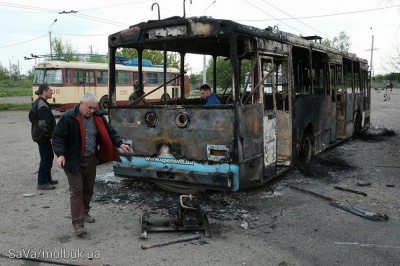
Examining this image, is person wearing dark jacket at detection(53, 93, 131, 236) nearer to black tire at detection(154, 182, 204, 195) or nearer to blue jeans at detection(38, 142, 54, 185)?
black tire at detection(154, 182, 204, 195)

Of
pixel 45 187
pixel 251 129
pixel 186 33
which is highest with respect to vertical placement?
pixel 186 33

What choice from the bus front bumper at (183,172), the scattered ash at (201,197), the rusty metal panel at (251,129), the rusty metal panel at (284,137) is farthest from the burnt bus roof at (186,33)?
the scattered ash at (201,197)

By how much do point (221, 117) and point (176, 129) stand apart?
78 centimetres

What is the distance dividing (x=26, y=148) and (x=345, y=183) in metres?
8.68

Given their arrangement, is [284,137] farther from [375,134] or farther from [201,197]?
[375,134]

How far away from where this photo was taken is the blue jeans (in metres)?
7.22

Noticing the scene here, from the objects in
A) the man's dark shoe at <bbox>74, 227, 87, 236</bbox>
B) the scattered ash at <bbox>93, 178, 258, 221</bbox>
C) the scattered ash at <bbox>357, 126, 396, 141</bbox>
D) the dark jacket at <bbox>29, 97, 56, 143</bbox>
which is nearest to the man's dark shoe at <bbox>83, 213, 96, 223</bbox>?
the man's dark shoe at <bbox>74, 227, 87, 236</bbox>

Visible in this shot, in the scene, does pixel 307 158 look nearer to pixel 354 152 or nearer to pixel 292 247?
pixel 354 152

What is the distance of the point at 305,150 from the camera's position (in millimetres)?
8688

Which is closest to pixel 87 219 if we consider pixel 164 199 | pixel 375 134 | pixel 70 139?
pixel 70 139

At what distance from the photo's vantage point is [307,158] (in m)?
8.80

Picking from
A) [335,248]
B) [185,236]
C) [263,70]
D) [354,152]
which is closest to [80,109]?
[185,236]

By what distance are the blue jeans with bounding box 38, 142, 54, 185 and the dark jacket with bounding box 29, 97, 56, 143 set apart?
13 cm

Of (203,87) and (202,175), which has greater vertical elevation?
(203,87)
